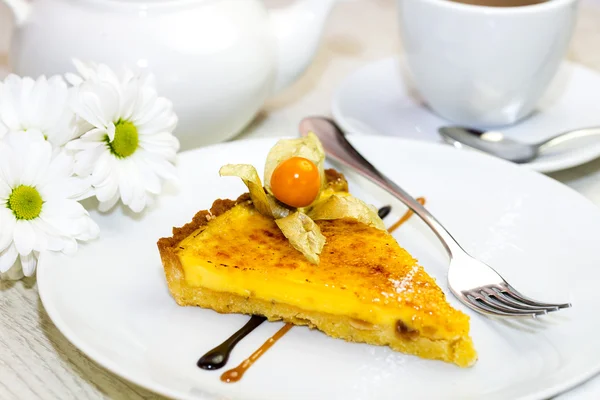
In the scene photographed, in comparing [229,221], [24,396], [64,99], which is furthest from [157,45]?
[24,396]

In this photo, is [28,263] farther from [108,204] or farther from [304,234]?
[304,234]

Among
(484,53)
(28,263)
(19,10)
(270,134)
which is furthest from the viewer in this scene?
(270,134)

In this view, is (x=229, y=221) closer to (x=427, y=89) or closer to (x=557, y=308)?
(x=557, y=308)

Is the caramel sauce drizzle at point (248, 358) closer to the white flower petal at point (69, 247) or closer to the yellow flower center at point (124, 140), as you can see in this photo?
the white flower petal at point (69, 247)

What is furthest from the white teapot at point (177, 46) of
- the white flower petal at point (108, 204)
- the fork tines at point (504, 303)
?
the fork tines at point (504, 303)

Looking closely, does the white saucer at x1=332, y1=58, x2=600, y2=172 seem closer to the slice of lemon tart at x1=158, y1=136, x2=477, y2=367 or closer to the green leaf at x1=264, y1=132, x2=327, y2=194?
the green leaf at x1=264, y1=132, x2=327, y2=194

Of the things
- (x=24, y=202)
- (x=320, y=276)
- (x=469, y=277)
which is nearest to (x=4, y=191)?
(x=24, y=202)

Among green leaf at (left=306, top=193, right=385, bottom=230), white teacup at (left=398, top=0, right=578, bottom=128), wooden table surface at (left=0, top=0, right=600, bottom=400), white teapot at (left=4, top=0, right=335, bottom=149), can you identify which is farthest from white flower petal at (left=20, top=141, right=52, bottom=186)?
white teacup at (left=398, top=0, right=578, bottom=128)
